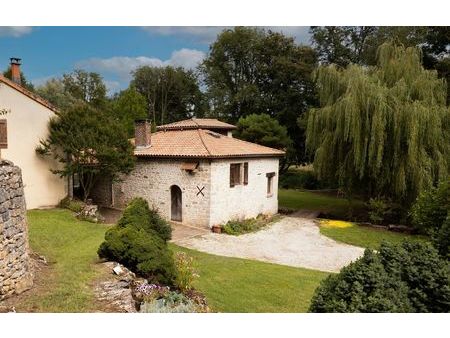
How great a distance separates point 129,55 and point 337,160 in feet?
35.4

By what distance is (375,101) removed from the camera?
15.4 metres

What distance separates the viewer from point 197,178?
A: 15.2 metres

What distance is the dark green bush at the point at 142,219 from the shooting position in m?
8.82

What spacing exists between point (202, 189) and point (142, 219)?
20.0 feet

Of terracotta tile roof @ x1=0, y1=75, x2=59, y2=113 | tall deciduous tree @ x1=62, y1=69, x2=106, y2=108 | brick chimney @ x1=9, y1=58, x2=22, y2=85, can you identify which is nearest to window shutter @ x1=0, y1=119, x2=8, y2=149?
terracotta tile roof @ x1=0, y1=75, x2=59, y2=113

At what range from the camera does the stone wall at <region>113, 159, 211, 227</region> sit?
15.1 metres

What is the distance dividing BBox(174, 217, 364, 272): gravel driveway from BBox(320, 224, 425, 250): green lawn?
47cm

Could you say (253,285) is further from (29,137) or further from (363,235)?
(29,137)

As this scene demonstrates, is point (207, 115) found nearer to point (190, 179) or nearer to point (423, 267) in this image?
point (190, 179)

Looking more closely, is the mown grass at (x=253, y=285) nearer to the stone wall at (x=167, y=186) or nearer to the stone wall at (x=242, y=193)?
the stone wall at (x=167, y=186)

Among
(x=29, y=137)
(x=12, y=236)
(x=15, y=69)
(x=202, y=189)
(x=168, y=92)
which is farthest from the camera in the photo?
(x=168, y=92)

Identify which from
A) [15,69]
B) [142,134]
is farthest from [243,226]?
[15,69]

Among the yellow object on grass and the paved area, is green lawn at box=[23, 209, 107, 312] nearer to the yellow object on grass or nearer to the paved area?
the paved area

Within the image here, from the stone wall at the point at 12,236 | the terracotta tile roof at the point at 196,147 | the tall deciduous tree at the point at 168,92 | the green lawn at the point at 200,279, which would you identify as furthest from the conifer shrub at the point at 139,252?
the tall deciduous tree at the point at 168,92
